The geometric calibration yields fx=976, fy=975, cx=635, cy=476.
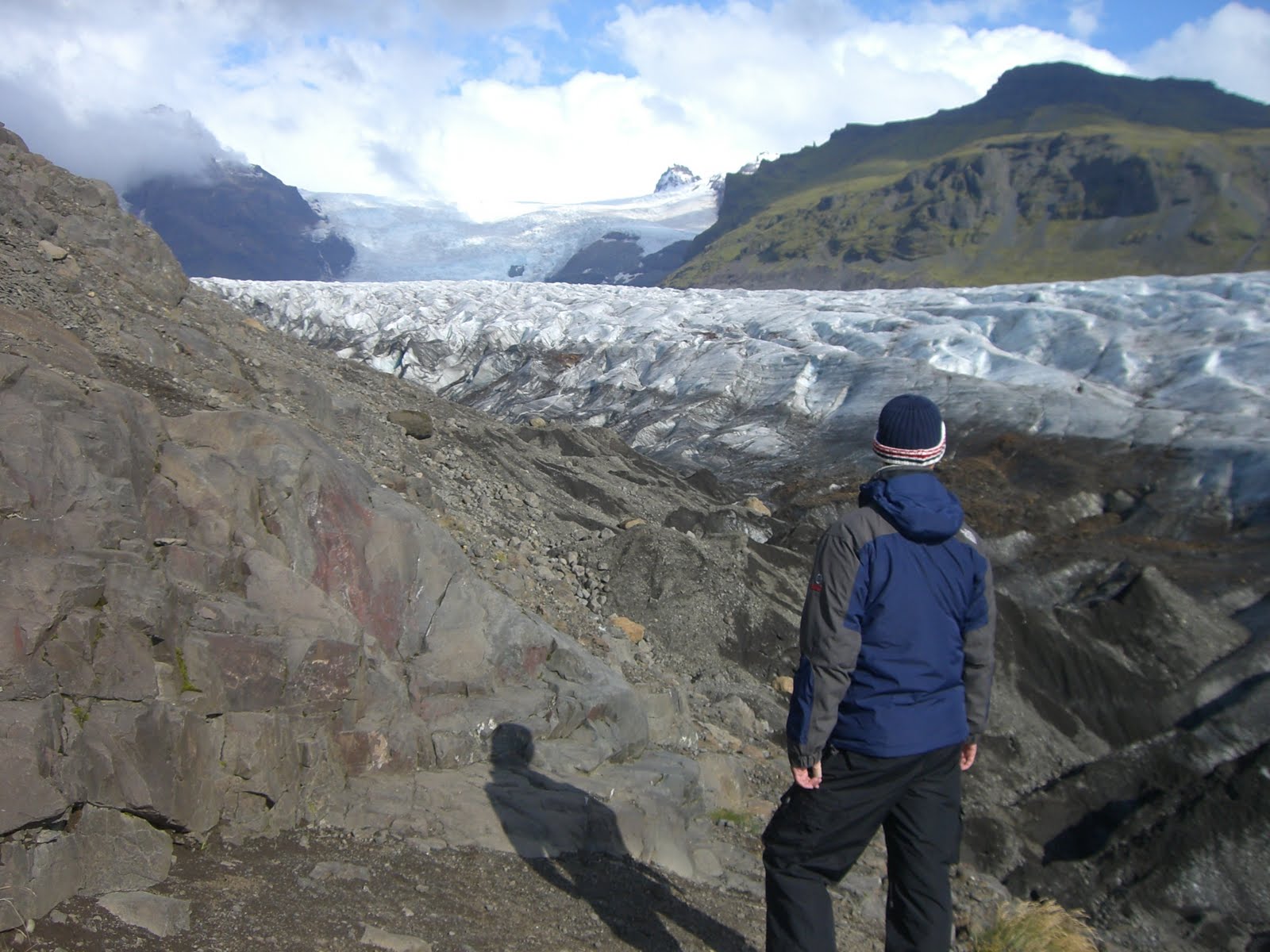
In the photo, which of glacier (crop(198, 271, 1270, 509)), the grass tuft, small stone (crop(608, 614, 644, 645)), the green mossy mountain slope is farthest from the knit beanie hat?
the green mossy mountain slope

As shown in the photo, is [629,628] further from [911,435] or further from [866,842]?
[911,435]

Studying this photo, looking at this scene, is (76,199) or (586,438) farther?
(586,438)

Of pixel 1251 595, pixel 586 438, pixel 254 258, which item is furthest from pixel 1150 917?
pixel 254 258

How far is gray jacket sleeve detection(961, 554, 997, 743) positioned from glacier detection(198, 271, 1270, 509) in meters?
22.6

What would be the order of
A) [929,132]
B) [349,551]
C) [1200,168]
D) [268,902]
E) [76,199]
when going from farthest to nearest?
[929,132] → [1200,168] → [76,199] → [349,551] → [268,902]

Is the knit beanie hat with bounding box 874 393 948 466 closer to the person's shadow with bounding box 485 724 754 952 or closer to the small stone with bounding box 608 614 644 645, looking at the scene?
the person's shadow with bounding box 485 724 754 952

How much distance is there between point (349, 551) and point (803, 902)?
441 centimetres

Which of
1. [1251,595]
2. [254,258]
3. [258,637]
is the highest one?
[254,258]

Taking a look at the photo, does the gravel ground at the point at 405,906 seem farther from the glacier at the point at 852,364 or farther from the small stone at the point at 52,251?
the glacier at the point at 852,364

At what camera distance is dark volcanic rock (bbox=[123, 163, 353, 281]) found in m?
102

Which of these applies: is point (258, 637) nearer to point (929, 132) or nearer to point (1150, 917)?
point (1150, 917)

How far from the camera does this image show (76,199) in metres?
12.7

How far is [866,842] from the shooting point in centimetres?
349

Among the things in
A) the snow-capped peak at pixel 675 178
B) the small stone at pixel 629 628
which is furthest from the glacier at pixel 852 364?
the snow-capped peak at pixel 675 178
